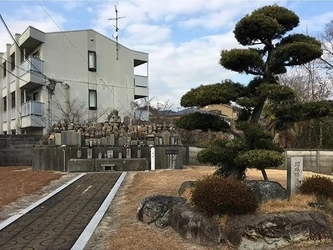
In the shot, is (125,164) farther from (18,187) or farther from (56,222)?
(56,222)

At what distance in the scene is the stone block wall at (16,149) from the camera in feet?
68.6

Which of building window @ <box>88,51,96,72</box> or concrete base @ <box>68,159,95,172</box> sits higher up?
building window @ <box>88,51,96,72</box>

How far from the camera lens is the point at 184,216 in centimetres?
579

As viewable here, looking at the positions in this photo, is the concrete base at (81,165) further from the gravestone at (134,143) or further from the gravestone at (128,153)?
the gravestone at (134,143)

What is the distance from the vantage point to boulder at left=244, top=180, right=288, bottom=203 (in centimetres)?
653

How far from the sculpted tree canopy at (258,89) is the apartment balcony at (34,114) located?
57.2 feet

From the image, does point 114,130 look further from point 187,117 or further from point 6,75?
point 6,75

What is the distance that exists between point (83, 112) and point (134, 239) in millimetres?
20281

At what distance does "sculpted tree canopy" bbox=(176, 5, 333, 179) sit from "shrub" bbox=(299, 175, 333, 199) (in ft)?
2.93

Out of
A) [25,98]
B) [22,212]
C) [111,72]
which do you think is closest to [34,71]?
[25,98]

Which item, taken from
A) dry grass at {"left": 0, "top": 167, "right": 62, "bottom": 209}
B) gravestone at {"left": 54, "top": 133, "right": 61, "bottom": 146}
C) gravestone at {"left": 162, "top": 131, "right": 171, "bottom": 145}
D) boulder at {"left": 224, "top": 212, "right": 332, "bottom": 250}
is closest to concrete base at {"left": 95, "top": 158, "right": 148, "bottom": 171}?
gravestone at {"left": 162, "top": 131, "right": 171, "bottom": 145}

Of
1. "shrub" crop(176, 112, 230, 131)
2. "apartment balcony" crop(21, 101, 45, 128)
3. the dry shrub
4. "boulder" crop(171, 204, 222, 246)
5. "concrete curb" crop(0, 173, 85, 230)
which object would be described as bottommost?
"concrete curb" crop(0, 173, 85, 230)

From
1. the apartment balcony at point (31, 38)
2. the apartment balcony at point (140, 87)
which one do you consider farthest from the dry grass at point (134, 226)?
the apartment balcony at point (140, 87)

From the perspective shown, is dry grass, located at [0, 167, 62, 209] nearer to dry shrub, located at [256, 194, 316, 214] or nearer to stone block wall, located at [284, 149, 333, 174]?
dry shrub, located at [256, 194, 316, 214]
